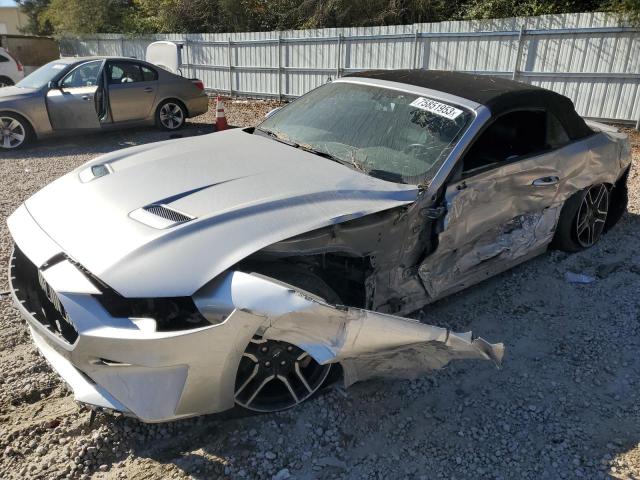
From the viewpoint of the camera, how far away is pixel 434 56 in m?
11.9

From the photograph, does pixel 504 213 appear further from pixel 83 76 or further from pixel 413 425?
pixel 83 76

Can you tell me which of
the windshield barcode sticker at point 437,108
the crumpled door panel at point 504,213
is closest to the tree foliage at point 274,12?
the crumpled door panel at point 504,213

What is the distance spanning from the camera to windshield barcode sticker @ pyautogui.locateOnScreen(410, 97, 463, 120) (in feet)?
11.2

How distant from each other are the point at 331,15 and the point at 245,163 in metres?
14.2

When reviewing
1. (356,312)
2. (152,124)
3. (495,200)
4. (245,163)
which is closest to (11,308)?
(245,163)

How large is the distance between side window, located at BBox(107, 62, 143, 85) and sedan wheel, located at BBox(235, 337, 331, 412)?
27.2 feet

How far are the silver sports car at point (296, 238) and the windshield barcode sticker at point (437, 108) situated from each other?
12 millimetres

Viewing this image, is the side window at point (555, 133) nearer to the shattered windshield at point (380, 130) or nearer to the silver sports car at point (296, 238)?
the silver sports car at point (296, 238)

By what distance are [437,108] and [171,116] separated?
7.92m

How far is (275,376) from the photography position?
98.9 inches

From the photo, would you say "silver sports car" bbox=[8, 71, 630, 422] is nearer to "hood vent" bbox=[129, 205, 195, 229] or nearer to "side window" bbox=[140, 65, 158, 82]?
"hood vent" bbox=[129, 205, 195, 229]

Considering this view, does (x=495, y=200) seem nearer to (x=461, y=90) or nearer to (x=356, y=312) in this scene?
(x=461, y=90)

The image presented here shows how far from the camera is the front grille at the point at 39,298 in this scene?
7.74ft

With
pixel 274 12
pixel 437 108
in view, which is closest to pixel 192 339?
pixel 437 108
